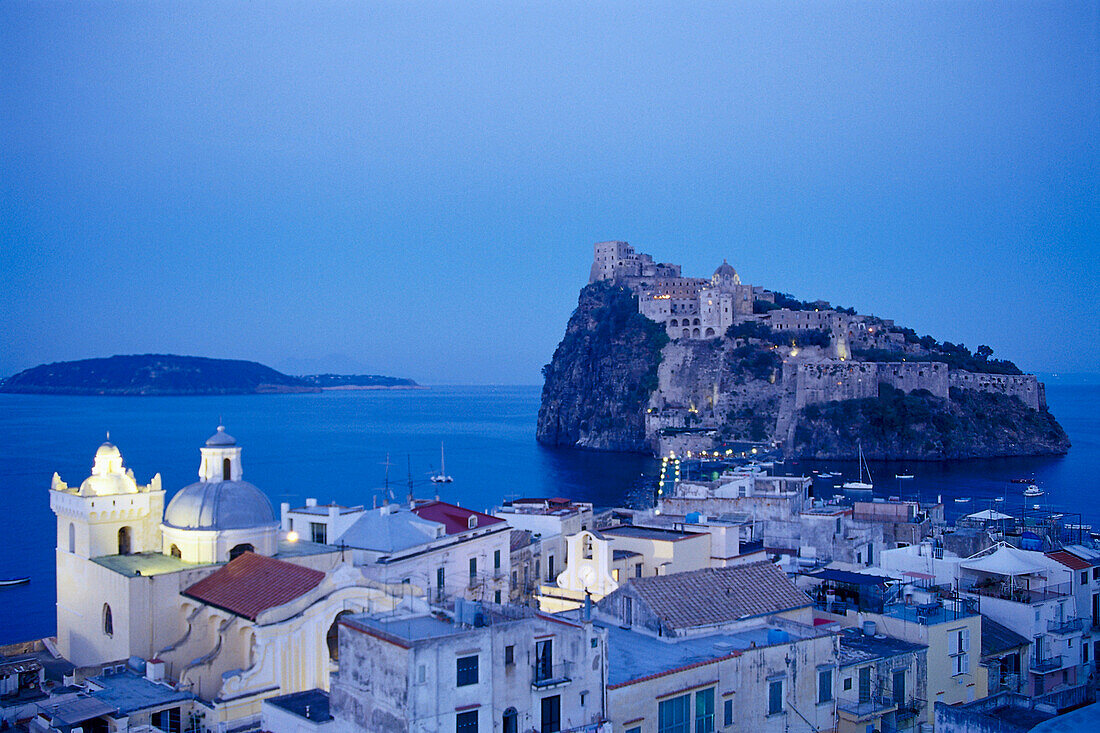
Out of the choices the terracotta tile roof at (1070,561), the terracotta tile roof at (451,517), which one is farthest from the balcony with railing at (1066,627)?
the terracotta tile roof at (451,517)

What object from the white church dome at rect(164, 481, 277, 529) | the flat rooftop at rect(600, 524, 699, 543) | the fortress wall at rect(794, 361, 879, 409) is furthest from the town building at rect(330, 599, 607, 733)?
the fortress wall at rect(794, 361, 879, 409)

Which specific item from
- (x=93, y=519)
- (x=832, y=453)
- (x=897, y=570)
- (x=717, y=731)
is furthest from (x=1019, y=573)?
(x=832, y=453)

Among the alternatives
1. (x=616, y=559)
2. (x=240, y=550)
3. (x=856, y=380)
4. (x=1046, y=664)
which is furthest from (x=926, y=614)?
(x=856, y=380)

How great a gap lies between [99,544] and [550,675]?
69.1 ft

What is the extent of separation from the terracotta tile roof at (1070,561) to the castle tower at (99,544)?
96.7ft

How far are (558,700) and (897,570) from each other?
21264 mm

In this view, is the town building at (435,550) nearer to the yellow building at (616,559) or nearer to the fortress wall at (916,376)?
the yellow building at (616,559)

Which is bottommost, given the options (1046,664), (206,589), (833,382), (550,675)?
(1046,664)

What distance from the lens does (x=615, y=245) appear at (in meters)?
169

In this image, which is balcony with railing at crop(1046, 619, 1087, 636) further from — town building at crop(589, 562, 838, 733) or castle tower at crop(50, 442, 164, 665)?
castle tower at crop(50, 442, 164, 665)

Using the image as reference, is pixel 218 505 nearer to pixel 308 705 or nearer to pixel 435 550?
pixel 435 550

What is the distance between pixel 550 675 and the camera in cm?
1838

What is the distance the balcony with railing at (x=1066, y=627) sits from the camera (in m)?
28.5

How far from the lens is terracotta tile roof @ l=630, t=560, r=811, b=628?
2403cm
